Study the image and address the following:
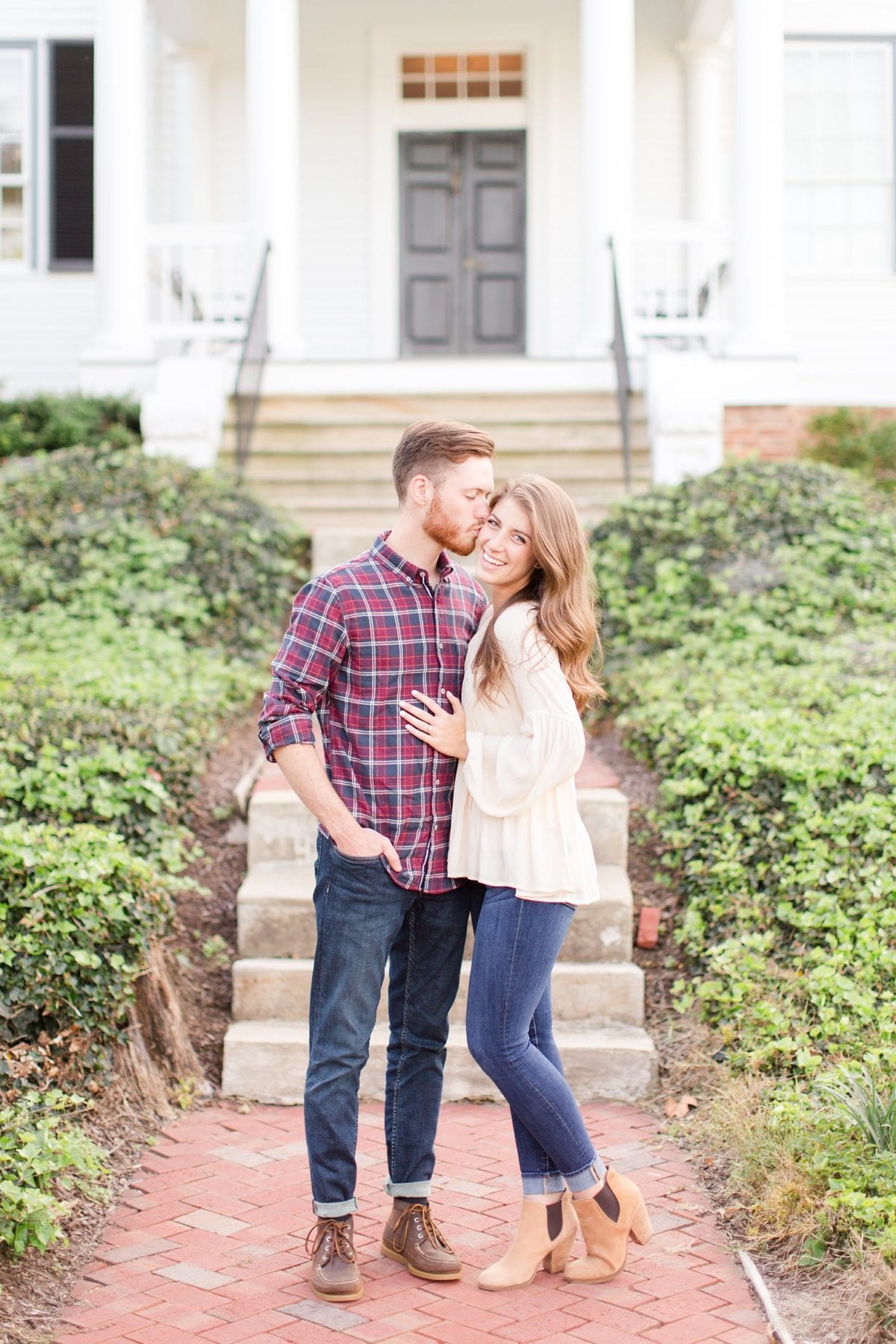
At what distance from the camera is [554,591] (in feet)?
10.0

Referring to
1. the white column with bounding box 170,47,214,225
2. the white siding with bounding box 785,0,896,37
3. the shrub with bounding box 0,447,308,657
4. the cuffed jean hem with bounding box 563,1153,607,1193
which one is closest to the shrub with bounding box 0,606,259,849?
the shrub with bounding box 0,447,308,657

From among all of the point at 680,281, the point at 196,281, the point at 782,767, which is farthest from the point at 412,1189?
the point at 680,281

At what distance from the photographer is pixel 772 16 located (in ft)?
34.0

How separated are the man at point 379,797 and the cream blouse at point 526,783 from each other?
127mm

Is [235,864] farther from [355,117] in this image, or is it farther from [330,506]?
[355,117]

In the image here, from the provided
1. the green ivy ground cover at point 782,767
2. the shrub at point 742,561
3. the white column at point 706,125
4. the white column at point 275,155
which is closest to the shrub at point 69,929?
the green ivy ground cover at point 782,767

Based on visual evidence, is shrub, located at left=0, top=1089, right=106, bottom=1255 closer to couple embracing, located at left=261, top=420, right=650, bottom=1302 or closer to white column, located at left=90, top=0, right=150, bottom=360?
couple embracing, located at left=261, top=420, right=650, bottom=1302

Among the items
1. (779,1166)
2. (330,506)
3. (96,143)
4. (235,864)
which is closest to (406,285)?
(96,143)

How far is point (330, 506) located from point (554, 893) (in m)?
5.96

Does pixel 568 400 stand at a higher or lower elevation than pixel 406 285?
lower

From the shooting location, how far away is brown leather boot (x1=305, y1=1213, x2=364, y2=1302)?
3.07m

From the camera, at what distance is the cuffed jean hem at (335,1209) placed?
3.10 m

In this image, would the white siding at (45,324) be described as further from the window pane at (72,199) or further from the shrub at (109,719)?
the shrub at (109,719)

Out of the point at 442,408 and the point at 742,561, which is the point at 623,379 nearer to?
the point at 442,408
